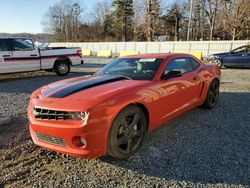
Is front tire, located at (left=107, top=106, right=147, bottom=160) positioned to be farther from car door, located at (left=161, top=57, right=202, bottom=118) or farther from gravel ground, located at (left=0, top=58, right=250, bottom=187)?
car door, located at (left=161, top=57, right=202, bottom=118)

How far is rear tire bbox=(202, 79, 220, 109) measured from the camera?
17.6ft

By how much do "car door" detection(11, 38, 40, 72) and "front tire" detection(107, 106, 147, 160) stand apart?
8235 millimetres

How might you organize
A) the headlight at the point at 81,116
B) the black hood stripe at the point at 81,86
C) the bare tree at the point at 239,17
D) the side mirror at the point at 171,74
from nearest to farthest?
1. the headlight at the point at 81,116
2. the black hood stripe at the point at 81,86
3. the side mirror at the point at 171,74
4. the bare tree at the point at 239,17

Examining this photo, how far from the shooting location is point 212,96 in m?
5.52

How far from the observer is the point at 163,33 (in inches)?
2152

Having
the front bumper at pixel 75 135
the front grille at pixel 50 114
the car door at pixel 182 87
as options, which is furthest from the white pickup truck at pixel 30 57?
the front bumper at pixel 75 135

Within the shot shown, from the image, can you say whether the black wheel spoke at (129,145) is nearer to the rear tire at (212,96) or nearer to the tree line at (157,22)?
the rear tire at (212,96)

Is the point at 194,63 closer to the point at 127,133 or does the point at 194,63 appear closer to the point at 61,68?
the point at 127,133

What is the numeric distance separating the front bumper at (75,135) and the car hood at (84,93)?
0.21 m

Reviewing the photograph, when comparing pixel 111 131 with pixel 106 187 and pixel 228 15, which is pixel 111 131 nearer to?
pixel 106 187

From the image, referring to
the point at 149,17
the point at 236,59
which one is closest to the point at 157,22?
the point at 149,17

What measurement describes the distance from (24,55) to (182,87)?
26.4 feet

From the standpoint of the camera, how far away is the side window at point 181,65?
4.25 m

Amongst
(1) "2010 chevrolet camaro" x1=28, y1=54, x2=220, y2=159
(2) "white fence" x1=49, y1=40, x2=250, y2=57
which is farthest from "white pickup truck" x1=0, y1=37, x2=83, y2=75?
(2) "white fence" x1=49, y1=40, x2=250, y2=57
